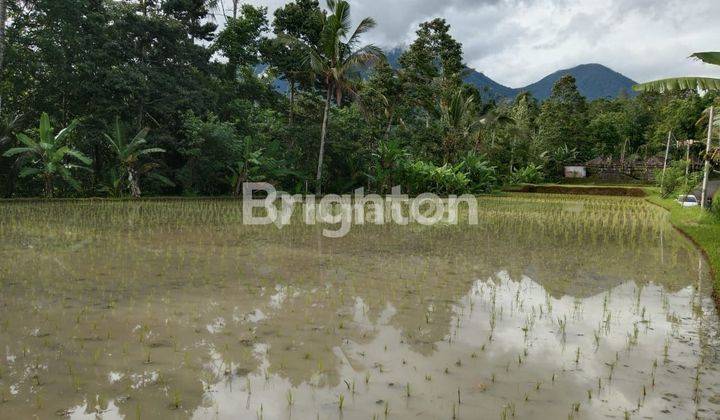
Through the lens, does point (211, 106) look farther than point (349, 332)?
Yes

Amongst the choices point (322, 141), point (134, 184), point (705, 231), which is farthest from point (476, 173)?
point (134, 184)

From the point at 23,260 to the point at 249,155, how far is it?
1106 centimetres

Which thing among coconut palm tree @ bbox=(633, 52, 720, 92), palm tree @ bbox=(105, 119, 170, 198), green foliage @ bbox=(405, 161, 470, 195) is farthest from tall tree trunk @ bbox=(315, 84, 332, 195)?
coconut palm tree @ bbox=(633, 52, 720, 92)

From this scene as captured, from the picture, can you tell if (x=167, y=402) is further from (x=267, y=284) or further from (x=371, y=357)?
(x=267, y=284)

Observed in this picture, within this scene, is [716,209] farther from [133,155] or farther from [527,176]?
[527,176]

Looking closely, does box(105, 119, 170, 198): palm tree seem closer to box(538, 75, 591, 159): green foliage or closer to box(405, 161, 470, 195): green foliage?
box(405, 161, 470, 195): green foliage

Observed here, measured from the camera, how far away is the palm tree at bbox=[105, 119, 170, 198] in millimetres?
15000

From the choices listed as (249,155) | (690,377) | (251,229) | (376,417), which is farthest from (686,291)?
(249,155)

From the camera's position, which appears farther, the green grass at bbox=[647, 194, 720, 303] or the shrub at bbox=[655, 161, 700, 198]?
the shrub at bbox=[655, 161, 700, 198]

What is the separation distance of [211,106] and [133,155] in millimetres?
4130

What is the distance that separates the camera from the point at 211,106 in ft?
60.7

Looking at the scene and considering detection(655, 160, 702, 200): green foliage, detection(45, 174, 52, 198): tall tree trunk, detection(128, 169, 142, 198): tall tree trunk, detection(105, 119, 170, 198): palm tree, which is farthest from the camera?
detection(655, 160, 702, 200): green foliage

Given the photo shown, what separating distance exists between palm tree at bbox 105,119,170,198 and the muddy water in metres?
7.80

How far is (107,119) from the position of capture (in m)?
16.8
